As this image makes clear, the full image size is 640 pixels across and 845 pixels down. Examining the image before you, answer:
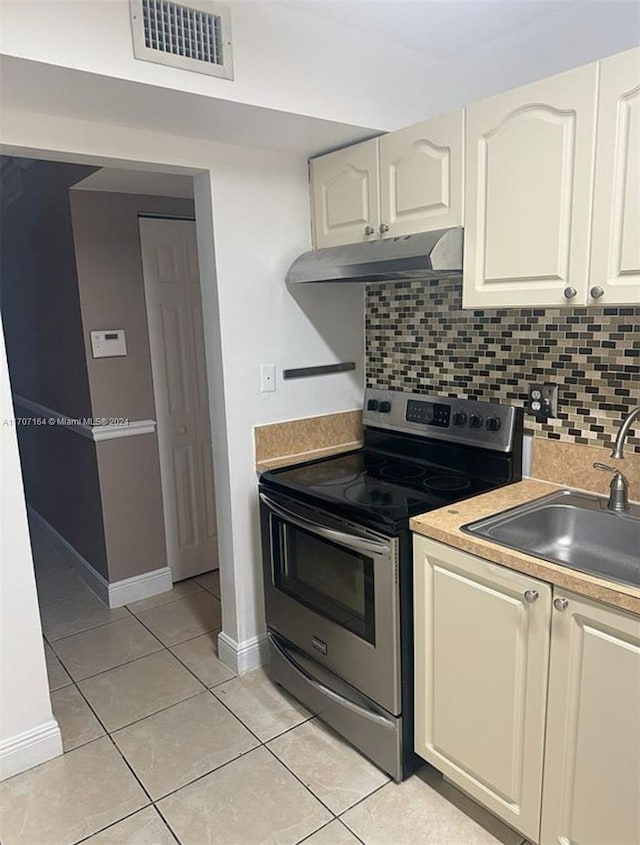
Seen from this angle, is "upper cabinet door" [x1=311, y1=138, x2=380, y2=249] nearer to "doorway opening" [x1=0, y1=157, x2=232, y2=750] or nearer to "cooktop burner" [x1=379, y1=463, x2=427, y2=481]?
"doorway opening" [x1=0, y1=157, x2=232, y2=750]

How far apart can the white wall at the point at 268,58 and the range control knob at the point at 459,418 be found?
1.03m

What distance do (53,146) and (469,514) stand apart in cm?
165

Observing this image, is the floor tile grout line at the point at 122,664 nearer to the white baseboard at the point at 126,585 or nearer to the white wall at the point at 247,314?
the white wall at the point at 247,314

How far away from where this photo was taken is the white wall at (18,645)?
185 cm

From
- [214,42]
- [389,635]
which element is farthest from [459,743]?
[214,42]

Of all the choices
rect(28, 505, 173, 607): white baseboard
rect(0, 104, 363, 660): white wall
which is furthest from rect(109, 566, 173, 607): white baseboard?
rect(0, 104, 363, 660): white wall

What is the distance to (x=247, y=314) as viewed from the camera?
2.26 m

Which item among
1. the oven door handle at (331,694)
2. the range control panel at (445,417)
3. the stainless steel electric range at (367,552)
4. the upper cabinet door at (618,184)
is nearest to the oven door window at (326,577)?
the stainless steel electric range at (367,552)

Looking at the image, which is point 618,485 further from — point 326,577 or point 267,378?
point 267,378

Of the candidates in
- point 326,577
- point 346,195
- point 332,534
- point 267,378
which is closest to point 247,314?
point 267,378

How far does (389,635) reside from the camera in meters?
1.79

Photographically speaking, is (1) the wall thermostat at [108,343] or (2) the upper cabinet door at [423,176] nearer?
(2) the upper cabinet door at [423,176]

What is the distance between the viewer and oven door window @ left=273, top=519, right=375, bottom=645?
6.12 feet

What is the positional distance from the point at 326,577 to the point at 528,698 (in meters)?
0.74
